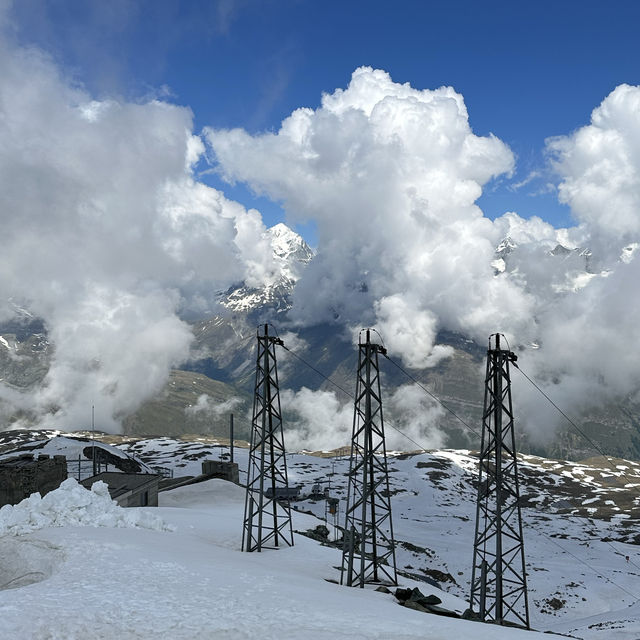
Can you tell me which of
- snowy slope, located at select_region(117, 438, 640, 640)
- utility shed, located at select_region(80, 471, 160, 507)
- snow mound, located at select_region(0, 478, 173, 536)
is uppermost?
snow mound, located at select_region(0, 478, 173, 536)

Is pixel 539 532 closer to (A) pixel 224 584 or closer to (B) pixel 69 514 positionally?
(B) pixel 69 514

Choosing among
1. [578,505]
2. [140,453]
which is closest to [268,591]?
[578,505]

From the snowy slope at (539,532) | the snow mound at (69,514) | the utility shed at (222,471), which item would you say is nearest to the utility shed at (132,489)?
the utility shed at (222,471)

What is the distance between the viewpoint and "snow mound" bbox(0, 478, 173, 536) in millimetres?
36678

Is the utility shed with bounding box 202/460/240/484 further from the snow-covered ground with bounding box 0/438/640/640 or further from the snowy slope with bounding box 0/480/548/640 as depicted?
the snowy slope with bounding box 0/480/548/640

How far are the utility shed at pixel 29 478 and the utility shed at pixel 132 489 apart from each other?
5599 millimetres

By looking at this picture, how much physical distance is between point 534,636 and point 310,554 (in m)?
27.2

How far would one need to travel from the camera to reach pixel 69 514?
3962 centimetres

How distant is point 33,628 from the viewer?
60.8 feet

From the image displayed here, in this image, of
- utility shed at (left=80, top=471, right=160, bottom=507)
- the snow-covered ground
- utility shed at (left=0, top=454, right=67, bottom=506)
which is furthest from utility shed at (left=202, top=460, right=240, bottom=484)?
utility shed at (left=0, top=454, right=67, bottom=506)

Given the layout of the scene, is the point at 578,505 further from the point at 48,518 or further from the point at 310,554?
the point at 48,518

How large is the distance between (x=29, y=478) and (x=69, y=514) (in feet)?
90.0

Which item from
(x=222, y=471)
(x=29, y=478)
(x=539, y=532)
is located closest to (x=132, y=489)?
(x=29, y=478)

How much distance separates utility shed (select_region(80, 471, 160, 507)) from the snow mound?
22.5m
